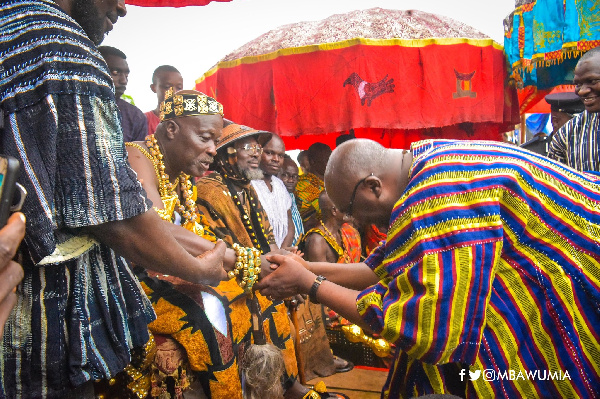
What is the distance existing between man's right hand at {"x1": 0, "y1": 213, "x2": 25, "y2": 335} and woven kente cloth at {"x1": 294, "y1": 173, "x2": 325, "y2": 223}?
518 cm

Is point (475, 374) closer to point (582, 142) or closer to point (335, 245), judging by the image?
point (335, 245)

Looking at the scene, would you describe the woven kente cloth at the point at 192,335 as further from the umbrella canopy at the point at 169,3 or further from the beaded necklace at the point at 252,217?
the umbrella canopy at the point at 169,3

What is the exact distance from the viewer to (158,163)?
9.96 ft

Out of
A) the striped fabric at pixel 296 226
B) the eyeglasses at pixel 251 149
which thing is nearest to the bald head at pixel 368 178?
the eyeglasses at pixel 251 149

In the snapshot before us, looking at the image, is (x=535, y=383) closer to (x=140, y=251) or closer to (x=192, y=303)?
(x=140, y=251)

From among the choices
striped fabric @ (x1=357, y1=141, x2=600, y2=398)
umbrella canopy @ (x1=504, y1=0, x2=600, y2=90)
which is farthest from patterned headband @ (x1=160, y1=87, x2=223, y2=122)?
umbrella canopy @ (x1=504, y1=0, x2=600, y2=90)

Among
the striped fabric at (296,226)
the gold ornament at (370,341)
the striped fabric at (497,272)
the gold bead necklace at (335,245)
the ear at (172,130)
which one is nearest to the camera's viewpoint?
the striped fabric at (497,272)

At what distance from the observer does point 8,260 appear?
936 mm

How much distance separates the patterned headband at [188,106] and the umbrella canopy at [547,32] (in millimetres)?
4410

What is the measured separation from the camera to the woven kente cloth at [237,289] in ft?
10.2

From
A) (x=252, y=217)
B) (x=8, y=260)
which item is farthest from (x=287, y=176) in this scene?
(x=8, y=260)

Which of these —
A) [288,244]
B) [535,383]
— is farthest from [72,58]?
[288,244]

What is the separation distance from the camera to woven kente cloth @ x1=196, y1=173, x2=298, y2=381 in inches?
122

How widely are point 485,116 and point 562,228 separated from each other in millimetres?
4779
